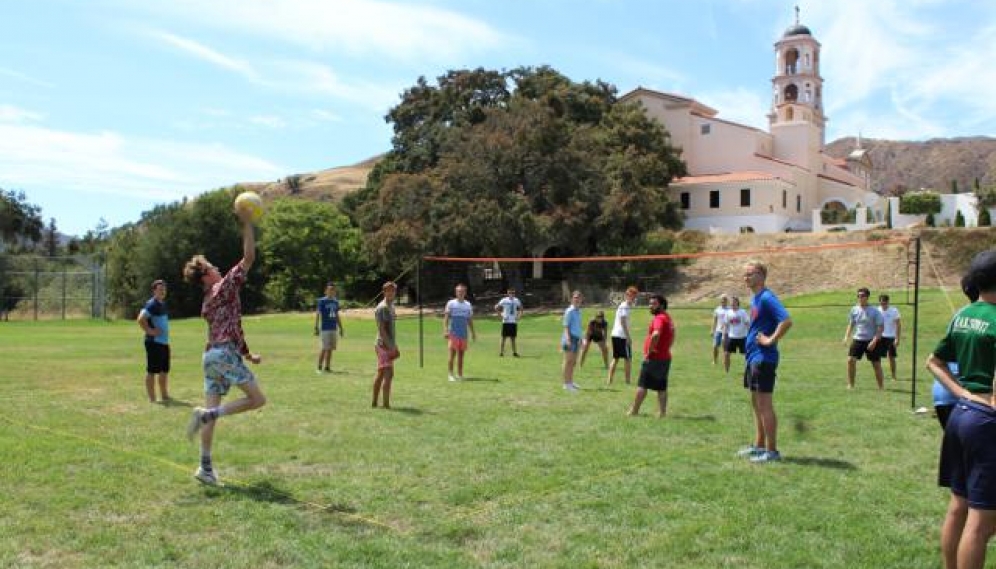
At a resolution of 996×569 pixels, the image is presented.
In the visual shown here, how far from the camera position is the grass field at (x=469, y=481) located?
5.20m

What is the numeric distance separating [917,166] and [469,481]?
7685 inches

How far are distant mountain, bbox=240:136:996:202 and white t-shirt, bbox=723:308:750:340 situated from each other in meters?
131

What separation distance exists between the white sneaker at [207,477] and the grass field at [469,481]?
0.13 m

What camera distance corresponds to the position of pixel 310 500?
636cm

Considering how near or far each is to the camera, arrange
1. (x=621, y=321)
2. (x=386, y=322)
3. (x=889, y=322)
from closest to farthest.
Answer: (x=386, y=322), (x=889, y=322), (x=621, y=321)

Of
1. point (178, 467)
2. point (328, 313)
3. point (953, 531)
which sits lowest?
point (178, 467)

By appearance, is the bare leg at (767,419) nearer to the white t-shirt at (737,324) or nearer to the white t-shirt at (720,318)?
the white t-shirt at (737,324)

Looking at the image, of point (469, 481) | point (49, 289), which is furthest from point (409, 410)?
point (49, 289)

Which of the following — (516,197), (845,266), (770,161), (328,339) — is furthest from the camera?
(770,161)

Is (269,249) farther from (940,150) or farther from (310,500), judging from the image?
(940,150)

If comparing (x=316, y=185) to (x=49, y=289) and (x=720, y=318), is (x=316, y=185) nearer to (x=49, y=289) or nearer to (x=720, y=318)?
(x=49, y=289)

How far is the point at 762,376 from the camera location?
305 inches

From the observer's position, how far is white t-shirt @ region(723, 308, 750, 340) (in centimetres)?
1622

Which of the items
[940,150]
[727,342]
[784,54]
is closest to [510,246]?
[727,342]
